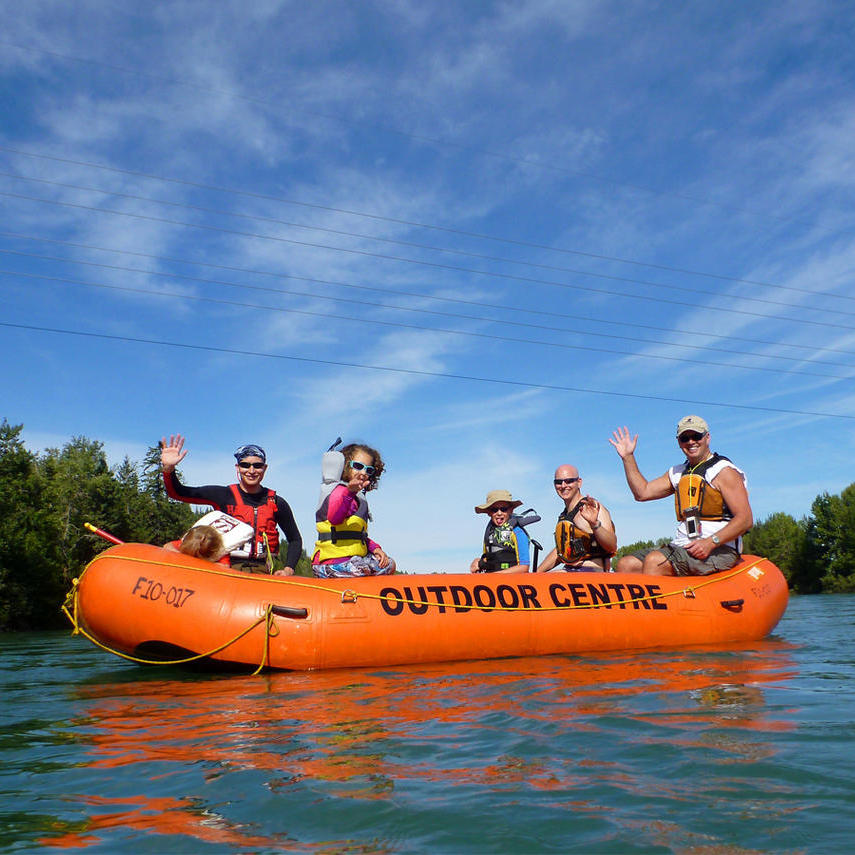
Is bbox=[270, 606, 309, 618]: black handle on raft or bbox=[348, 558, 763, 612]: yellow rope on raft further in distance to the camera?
bbox=[348, 558, 763, 612]: yellow rope on raft

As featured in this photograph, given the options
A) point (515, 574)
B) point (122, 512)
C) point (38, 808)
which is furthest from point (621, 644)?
point (122, 512)

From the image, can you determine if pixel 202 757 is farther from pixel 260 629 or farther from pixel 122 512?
pixel 122 512

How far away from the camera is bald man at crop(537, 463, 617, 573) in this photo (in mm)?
7367

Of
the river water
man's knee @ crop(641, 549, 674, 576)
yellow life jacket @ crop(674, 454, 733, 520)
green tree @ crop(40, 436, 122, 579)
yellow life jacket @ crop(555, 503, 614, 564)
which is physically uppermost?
green tree @ crop(40, 436, 122, 579)

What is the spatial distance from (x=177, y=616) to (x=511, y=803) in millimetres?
3885

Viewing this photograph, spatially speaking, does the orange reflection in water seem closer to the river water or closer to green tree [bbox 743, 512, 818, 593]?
the river water

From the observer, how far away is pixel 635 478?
738cm

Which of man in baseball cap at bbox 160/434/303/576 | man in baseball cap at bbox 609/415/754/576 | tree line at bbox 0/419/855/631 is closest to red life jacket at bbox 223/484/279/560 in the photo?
man in baseball cap at bbox 160/434/303/576

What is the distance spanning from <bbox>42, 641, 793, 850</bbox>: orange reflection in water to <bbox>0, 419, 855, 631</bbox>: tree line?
25757mm

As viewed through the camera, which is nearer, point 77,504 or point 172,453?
point 172,453

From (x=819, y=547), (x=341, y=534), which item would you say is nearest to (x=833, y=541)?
(x=819, y=547)

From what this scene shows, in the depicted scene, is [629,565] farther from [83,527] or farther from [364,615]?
[83,527]

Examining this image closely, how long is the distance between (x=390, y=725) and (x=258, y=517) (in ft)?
11.2

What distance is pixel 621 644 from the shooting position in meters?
6.57
